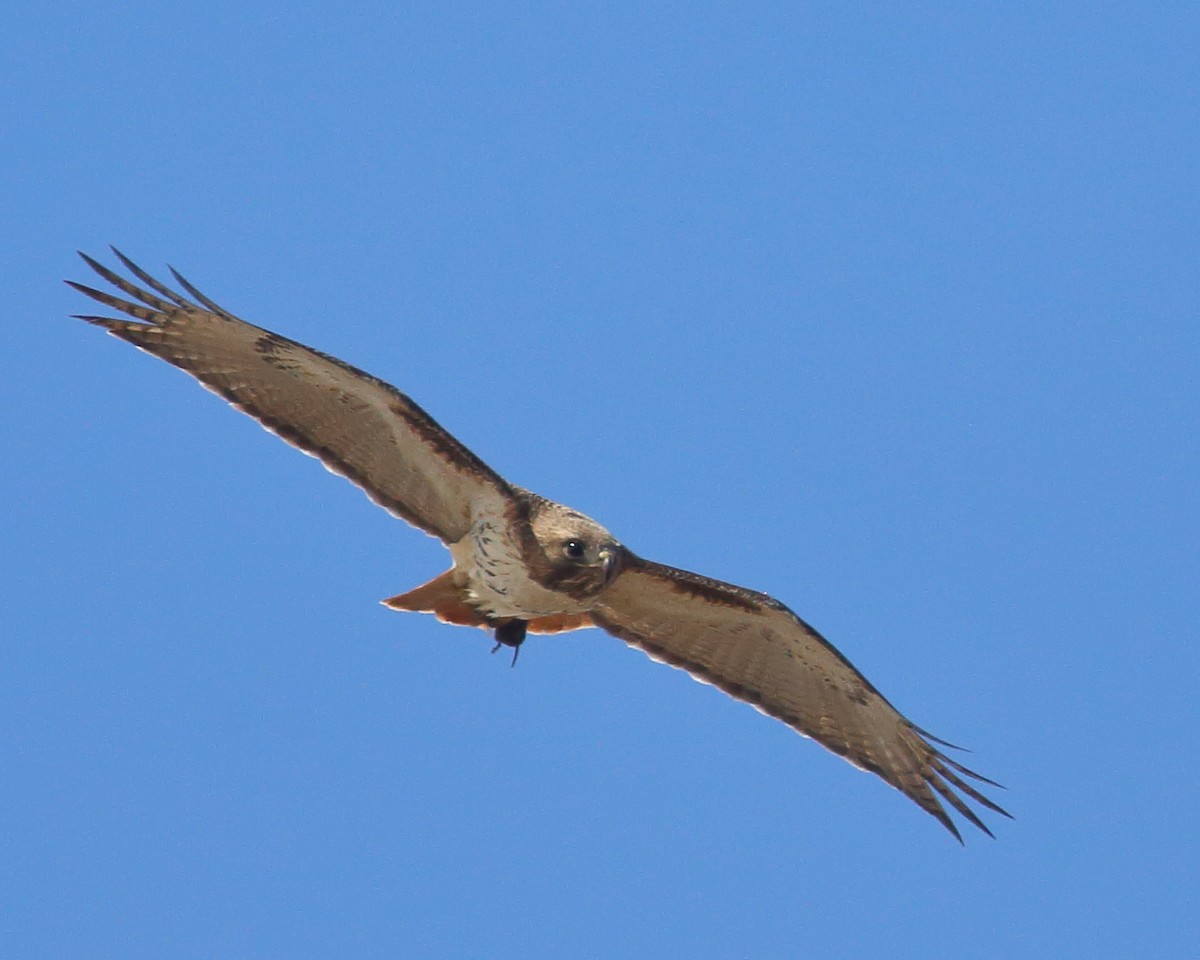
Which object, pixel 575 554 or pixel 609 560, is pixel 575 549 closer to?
pixel 575 554

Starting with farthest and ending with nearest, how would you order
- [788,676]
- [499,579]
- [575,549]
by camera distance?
[788,676]
[499,579]
[575,549]

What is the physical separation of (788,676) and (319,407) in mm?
3720

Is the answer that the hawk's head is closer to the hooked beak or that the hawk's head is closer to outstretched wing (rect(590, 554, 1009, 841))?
the hooked beak

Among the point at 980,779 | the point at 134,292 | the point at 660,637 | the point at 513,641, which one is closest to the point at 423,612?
the point at 513,641

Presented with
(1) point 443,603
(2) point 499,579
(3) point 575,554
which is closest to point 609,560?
(3) point 575,554

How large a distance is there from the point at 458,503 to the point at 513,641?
0.97m

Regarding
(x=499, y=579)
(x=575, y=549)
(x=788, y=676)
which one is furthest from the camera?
(x=788, y=676)

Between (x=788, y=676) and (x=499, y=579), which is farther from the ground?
(x=788, y=676)

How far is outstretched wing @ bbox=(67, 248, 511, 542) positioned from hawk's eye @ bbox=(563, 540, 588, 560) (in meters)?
0.56

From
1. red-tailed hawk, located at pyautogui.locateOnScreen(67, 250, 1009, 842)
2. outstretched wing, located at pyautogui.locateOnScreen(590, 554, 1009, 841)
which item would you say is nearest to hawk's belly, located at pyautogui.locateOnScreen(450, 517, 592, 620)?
red-tailed hawk, located at pyautogui.locateOnScreen(67, 250, 1009, 842)

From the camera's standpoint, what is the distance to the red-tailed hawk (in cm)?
1406

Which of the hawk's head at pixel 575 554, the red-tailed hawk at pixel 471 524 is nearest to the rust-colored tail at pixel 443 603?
the red-tailed hawk at pixel 471 524

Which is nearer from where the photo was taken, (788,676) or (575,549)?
(575,549)

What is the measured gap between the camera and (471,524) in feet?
47.3
